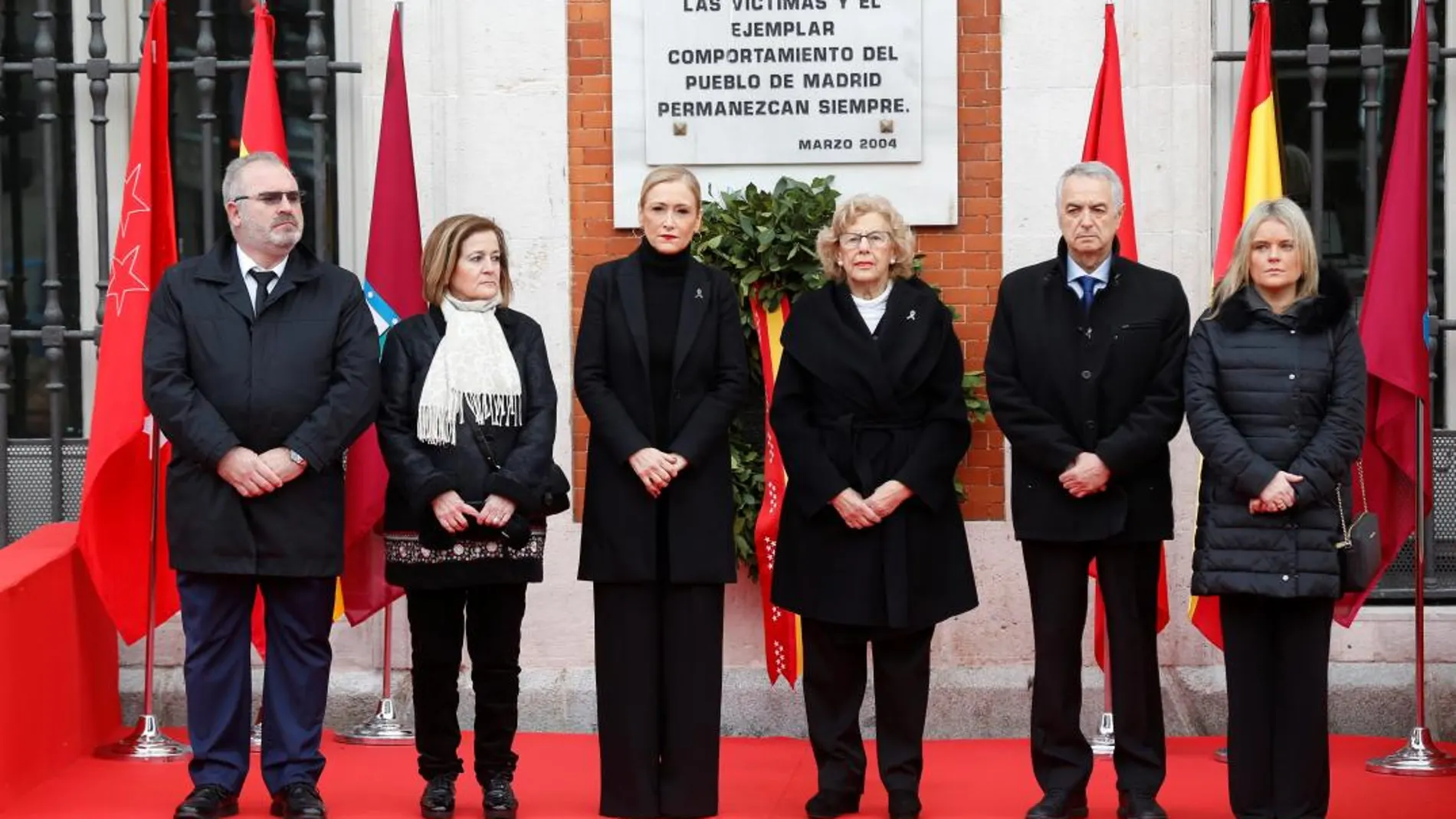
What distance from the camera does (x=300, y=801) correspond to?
5.76 meters

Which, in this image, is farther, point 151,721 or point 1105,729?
point 1105,729

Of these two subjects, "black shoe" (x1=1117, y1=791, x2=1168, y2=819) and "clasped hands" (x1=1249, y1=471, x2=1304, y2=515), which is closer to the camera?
"clasped hands" (x1=1249, y1=471, x2=1304, y2=515)

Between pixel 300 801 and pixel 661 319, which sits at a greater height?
pixel 661 319

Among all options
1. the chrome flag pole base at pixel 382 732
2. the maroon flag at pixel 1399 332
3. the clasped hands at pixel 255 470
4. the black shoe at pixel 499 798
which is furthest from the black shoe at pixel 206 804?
the maroon flag at pixel 1399 332

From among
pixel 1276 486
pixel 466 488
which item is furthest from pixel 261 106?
pixel 1276 486

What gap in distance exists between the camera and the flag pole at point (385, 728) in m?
7.21

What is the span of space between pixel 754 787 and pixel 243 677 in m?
1.65

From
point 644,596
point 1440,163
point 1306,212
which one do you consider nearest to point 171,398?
point 644,596

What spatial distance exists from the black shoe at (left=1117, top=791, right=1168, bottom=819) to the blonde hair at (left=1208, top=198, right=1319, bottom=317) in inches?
Answer: 54.3

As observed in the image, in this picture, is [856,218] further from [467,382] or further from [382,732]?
[382,732]

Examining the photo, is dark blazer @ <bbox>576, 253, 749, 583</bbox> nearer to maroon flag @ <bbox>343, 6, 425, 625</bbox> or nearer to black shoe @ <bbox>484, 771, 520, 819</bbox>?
black shoe @ <bbox>484, 771, 520, 819</bbox>

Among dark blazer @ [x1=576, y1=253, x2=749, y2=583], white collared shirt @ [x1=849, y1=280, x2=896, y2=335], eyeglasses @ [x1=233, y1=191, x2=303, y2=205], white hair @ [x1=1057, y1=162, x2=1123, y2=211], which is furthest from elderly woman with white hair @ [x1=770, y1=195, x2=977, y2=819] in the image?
eyeglasses @ [x1=233, y1=191, x2=303, y2=205]

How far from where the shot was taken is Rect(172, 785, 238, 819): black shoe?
576cm

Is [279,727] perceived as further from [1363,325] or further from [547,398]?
[1363,325]
